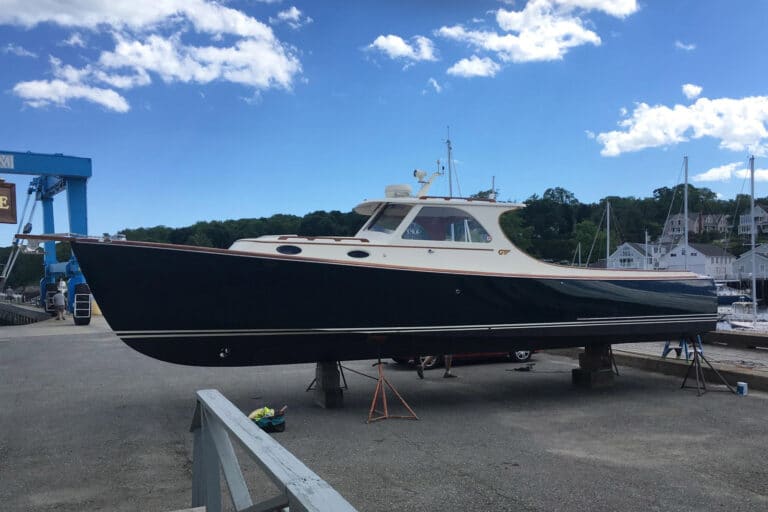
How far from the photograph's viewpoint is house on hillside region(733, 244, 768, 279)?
226 ft

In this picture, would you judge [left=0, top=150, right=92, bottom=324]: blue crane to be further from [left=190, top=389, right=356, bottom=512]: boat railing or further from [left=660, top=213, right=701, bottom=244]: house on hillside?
[left=660, top=213, right=701, bottom=244]: house on hillside

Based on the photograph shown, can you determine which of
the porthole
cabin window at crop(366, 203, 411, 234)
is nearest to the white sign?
cabin window at crop(366, 203, 411, 234)

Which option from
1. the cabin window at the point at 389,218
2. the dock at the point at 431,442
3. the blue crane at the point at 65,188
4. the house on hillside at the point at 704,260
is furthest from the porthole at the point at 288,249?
the house on hillside at the point at 704,260

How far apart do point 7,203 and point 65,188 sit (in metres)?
5.56

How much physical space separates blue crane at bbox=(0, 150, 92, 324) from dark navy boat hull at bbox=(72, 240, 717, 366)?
46.7 feet

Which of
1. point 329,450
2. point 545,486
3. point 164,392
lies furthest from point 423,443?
point 164,392

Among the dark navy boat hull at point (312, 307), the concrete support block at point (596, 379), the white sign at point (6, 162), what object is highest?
the white sign at point (6, 162)

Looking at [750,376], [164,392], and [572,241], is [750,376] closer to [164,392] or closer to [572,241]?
[164,392]

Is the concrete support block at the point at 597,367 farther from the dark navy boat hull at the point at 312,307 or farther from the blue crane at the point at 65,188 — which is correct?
the blue crane at the point at 65,188

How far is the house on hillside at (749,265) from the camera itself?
68.8 meters

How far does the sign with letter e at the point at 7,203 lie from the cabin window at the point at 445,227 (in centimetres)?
1590

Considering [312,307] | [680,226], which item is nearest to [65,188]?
[312,307]

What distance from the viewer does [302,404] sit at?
773 cm

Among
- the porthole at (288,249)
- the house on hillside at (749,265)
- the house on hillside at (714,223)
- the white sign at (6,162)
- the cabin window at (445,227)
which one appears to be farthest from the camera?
the house on hillside at (714,223)
